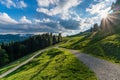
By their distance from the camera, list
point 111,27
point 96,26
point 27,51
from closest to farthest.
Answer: point 111,27, point 27,51, point 96,26

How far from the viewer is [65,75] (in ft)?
97.9

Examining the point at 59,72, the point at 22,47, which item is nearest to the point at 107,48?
the point at 59,72

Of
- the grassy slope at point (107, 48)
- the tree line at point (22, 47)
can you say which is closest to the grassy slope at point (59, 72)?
the grassy slope at point (107, 48)

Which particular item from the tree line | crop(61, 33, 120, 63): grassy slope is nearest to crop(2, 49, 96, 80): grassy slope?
crop(61, 33, 120, 63): grassy slope

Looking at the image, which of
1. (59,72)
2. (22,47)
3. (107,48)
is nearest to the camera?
(59,72)

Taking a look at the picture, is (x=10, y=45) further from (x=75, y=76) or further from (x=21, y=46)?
(x=75, y=76)

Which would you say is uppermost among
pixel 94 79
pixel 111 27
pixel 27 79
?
pixel 111 27

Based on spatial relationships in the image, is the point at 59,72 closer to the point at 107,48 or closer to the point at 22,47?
the point at 107,48

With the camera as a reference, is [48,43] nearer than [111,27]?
No

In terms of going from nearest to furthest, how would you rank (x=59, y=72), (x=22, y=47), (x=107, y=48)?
1. (x=59, y=72)
2. (x=107, y=48)
3. (x=22, y=47)

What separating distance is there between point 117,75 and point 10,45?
131 m

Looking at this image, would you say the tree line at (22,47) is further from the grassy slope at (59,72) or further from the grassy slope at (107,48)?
the grassy slope at (59,72)

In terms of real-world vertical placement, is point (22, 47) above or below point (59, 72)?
below

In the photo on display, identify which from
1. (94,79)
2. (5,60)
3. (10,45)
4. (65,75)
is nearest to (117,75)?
(94,79)
